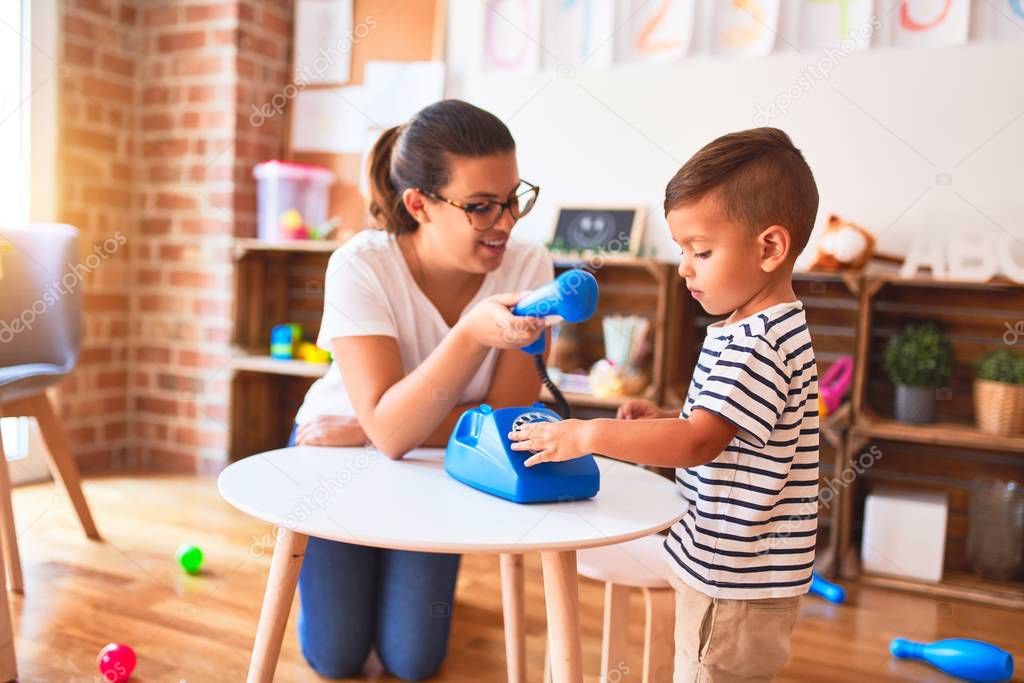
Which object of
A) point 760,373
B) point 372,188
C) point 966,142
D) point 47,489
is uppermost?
point 966,142

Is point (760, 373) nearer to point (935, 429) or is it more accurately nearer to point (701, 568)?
point (701, 568)

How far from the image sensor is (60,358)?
2.47 metres

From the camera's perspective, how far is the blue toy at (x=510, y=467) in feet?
3.63

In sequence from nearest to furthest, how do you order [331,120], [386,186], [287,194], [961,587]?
[386,186] < [961,587] < [287,194] < [331,120]

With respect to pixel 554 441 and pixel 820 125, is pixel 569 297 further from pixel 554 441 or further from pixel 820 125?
pixel 820 125

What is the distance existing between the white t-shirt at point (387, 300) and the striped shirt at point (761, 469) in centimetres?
53

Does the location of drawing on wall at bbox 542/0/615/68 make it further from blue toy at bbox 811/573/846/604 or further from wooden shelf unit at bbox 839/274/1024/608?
blue toy at bbox 811/573/846/604

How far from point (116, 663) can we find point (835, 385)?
2.05m

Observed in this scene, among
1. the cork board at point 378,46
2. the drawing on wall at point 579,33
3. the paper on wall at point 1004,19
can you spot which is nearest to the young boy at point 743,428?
the paper on wall at point 1004,19

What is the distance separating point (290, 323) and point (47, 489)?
1111mm

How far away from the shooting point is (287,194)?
3.30m

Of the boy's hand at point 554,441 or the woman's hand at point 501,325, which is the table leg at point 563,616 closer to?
the boy's hand at point 554,441

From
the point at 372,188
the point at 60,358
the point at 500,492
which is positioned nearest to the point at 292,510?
the point at 500,492

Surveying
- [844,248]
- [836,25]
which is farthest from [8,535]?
[836,25]
